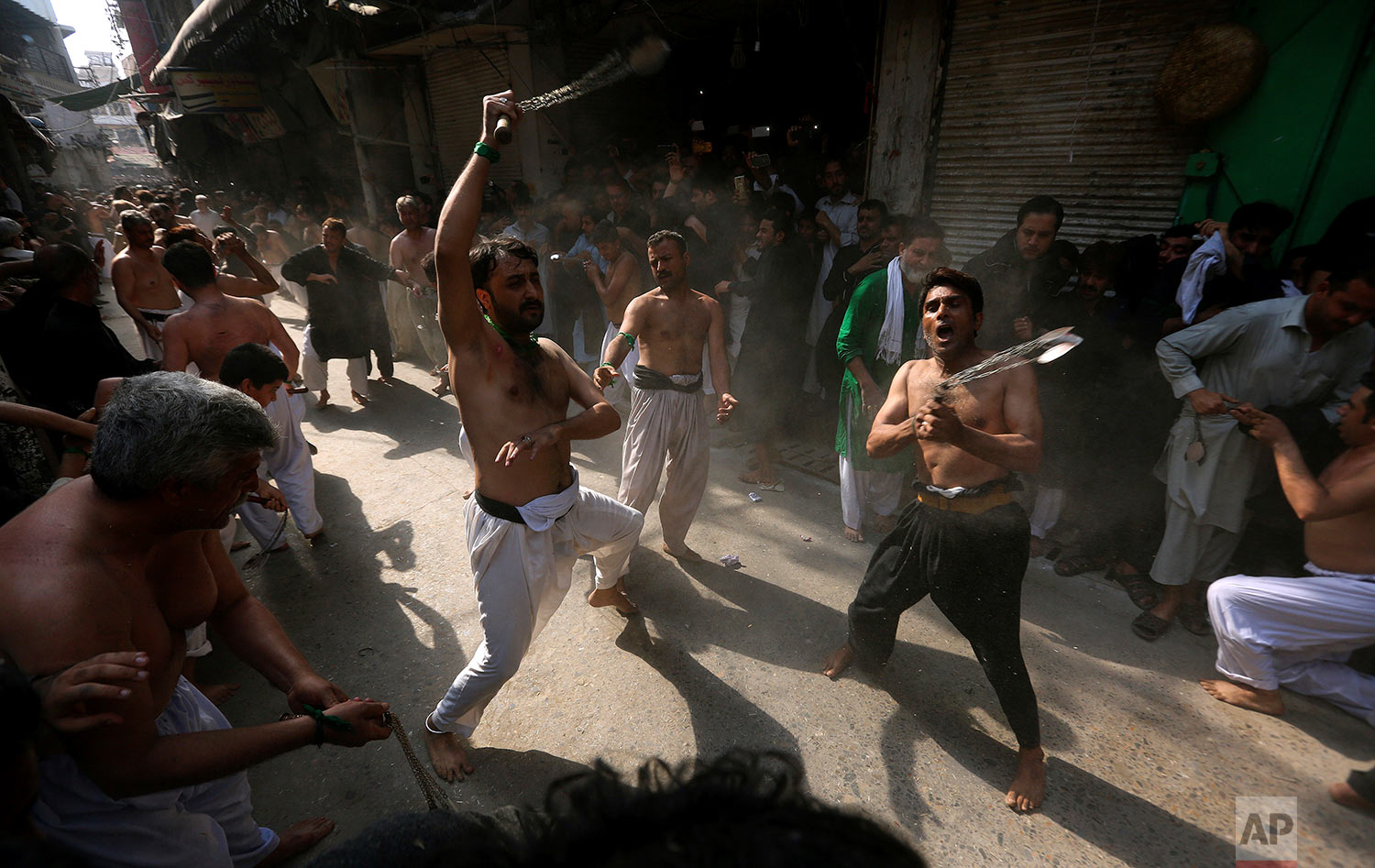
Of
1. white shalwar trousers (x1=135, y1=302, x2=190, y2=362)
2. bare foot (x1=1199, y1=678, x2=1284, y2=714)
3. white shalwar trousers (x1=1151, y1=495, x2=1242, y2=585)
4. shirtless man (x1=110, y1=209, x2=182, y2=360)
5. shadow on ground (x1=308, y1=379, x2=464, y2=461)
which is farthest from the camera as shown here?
shadow on ground (x1=308, y1=379, x2=464, y2=461)

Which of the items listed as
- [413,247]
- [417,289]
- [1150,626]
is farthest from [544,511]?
[413,247]

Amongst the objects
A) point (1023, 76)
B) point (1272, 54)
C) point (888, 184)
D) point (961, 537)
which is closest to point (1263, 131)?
point (1272, 54)

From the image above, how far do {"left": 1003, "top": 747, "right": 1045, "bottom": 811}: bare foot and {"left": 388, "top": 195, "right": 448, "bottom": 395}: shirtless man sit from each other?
568 centimetres

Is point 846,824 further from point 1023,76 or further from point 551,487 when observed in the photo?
point 1023,76

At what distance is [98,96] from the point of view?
26.7 metres

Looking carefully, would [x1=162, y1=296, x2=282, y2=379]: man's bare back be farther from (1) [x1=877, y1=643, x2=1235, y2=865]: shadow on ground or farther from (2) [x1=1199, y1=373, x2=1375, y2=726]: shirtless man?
(2) [x1=1199, y1=373, x2=1375, y2=726]: shirtless man

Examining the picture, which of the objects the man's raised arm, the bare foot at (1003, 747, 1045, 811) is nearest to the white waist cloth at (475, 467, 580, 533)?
the man's raised arm

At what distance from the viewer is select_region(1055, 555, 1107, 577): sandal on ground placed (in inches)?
156

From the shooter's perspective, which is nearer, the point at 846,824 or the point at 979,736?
the point at 846,824

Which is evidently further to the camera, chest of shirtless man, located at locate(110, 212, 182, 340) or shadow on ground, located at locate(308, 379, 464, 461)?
shadow on ground, located at locate(308, 379, 464, 461)

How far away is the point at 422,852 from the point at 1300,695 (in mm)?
3941

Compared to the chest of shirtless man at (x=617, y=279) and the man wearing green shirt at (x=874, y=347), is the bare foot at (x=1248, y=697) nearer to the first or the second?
the man wearing green shirt at (x=874, y=347)

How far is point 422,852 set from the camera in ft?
3.59

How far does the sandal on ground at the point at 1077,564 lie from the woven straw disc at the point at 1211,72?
2.95 meters
